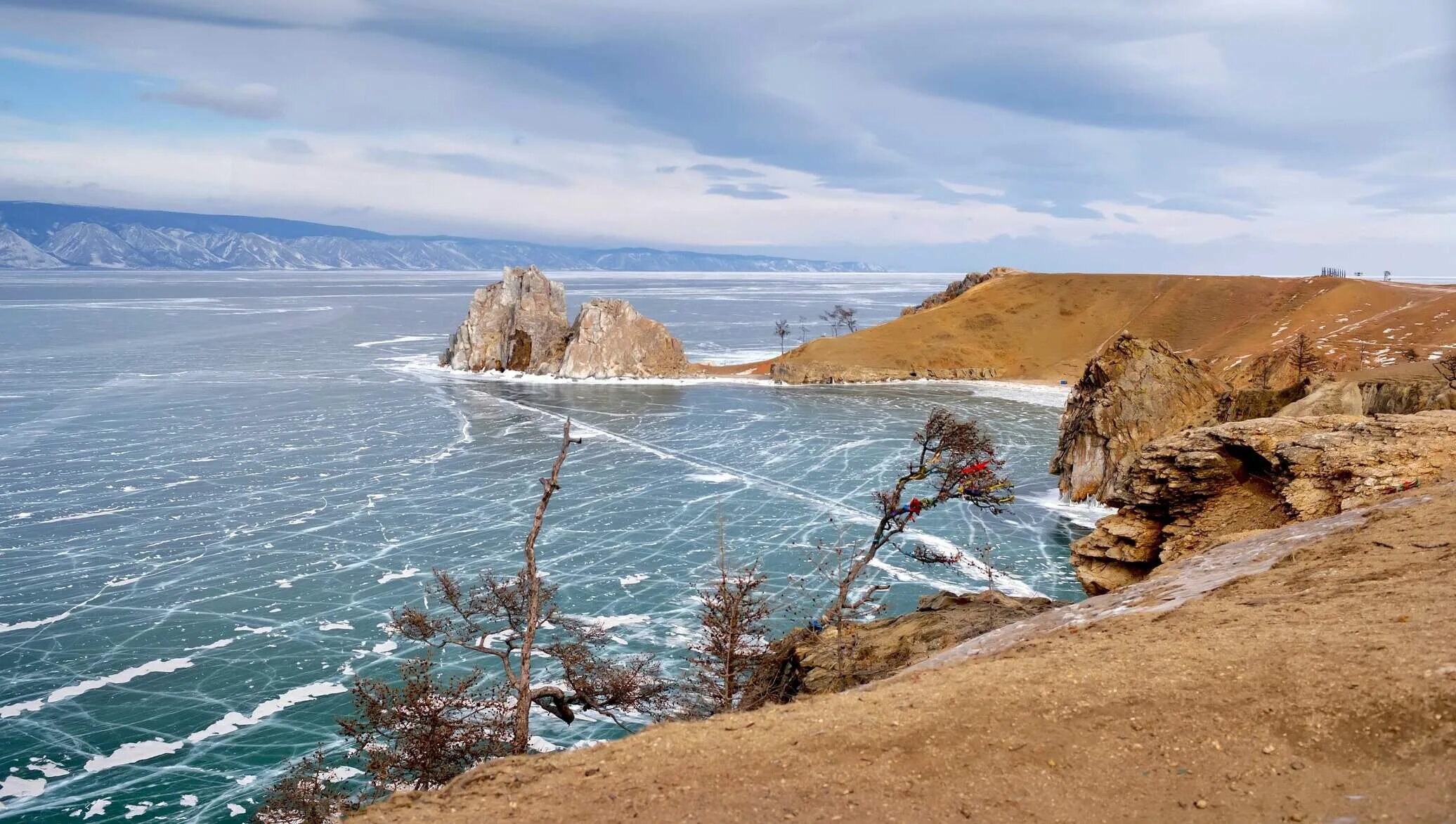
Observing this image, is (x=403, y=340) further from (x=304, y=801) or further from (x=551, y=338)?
(x=304, y=801)

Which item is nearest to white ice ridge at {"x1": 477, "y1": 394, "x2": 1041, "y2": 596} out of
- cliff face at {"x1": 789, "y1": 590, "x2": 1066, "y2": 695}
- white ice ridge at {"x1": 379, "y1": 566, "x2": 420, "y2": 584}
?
cliff face at {"x1": 789, "y1": 590, "x2": 1066, "y2": 695}

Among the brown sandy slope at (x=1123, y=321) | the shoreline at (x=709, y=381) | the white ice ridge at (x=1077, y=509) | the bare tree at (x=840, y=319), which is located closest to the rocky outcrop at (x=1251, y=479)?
the white ice ridge at (x=1077, y=509)

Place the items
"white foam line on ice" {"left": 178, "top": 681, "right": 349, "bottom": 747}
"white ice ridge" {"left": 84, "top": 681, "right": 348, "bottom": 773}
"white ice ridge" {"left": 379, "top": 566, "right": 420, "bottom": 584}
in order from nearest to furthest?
1. "white ice ridge" {"left": 84, "top": 681, "right": 348, "bottom": 773}
2. "white foam line on ice" {"left": 178, "top": 681, "right": 349, "bottom": 747}
3. "white ice ridge" {"left": 379, "top": 566, "right": 420, "bottom": 584}

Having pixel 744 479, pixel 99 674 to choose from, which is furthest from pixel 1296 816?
pixel 744 479

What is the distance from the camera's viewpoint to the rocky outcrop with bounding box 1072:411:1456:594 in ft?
52.4

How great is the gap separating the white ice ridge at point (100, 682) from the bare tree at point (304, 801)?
7.65m

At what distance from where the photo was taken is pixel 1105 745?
26.5 ft

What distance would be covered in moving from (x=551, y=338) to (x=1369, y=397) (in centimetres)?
7483

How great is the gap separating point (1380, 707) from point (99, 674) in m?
25.2

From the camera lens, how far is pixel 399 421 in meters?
58.0

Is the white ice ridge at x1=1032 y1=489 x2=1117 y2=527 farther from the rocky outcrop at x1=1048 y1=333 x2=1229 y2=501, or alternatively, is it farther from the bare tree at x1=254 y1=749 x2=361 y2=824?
the bare tree at x1=254 y1=749 x2=361 y2=824

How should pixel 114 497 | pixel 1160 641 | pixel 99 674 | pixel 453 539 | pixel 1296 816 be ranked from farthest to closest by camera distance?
pixel 114 497
pixel 453 539
pixel 99 674
pixel 1160 641
pixel 1296 816

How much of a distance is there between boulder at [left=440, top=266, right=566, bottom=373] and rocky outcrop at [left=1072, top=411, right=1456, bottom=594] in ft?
242

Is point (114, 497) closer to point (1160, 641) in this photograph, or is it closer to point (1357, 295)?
point (1160, 641)
